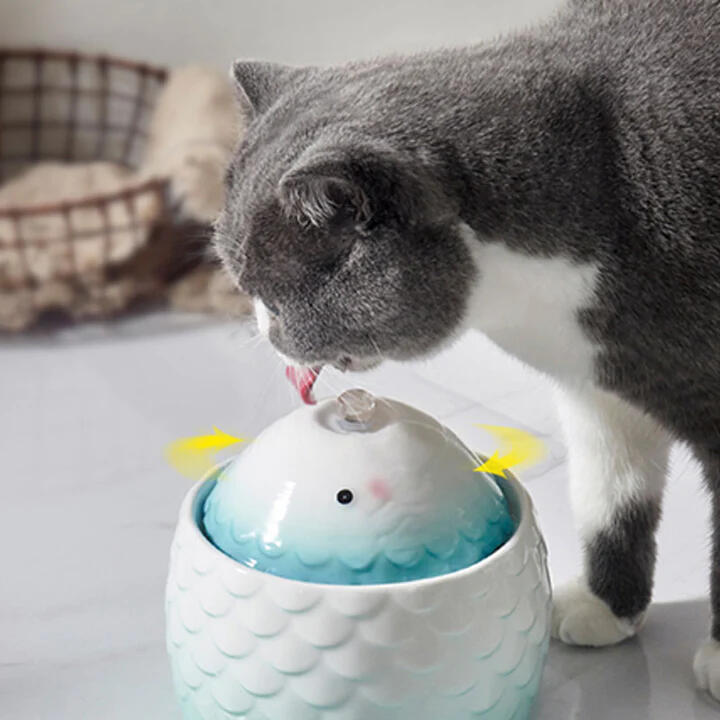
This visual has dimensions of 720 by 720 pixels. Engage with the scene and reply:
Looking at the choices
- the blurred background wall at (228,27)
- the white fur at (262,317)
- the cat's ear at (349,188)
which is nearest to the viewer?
the cat's ear at (349,188)

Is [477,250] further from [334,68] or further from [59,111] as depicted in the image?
[59,111]

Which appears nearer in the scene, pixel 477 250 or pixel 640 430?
pixel 477 250

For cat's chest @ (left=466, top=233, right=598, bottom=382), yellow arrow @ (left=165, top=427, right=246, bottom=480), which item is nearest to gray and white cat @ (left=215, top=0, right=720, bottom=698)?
cat's chest @ (left=466, top=233, right=598, bottom=382)

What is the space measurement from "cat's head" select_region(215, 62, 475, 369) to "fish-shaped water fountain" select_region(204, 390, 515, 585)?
5 cm

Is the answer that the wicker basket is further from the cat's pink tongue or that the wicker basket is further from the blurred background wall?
the cat's pink tongue

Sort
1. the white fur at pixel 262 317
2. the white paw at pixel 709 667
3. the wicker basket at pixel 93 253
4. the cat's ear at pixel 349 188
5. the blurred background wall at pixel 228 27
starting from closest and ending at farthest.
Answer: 1. the cat's ear at pixel 349 188
2. the white fur at pixel 262 317
3. the white paw at pixel 709 667
4. the wicker basket at pixel 93 253
5. the blurred background wall at pixel 228 27

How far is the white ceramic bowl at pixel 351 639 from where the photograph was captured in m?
0.68

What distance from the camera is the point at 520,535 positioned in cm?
74

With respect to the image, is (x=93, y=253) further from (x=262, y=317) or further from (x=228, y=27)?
(x=262, y=317)

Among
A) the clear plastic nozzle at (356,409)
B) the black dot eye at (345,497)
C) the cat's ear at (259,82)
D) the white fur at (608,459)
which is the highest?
the cat's ear at (259,82)

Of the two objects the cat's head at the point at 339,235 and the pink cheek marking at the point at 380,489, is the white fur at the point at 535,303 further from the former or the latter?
the pink cheek marking at the point at 380,489

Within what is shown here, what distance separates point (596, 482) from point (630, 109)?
1.12 feet

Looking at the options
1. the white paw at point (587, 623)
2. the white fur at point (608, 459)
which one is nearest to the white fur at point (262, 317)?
the white fur at point (608, 459)

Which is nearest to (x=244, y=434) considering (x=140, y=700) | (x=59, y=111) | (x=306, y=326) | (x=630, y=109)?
(x=140, y=700)
